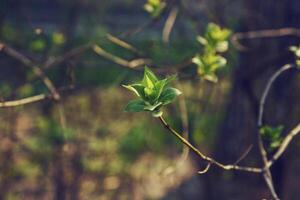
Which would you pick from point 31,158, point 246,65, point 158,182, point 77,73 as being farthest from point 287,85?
point 77,73

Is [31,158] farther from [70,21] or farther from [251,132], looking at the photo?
[251,132]

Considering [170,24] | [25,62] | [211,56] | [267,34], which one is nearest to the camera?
[211,56]

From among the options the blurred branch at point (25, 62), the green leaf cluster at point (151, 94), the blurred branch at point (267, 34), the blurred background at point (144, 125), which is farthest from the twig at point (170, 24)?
the green leaf cluster at point (151, 94)

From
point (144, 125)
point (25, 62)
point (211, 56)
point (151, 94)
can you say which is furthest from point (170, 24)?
point (144, 125)

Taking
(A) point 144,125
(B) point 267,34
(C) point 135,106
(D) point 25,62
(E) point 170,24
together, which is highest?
(C) point 135,106

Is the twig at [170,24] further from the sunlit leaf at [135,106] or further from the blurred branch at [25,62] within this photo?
the sunlit leaf at [135,106]

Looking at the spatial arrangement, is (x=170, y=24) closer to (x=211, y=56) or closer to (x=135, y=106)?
(x=211, y=56)

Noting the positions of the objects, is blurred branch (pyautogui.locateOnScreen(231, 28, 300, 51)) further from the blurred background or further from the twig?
the twig

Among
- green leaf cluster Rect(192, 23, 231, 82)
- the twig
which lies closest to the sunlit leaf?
green leaf cluster Rect(192, 23, 231, 82)
